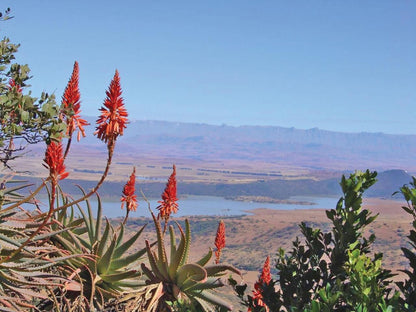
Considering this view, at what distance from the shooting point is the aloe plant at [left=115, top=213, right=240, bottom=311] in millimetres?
4145

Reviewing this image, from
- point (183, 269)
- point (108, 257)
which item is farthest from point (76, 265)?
point (183, 269)

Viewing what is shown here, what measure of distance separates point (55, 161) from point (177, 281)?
5.39ft

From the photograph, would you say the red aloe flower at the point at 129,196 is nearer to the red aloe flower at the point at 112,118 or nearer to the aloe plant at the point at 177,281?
the aloe plant at the point at 177,281

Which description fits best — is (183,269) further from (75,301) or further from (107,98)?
(107,98)

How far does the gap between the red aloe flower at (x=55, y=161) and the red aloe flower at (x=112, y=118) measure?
1.92 ft

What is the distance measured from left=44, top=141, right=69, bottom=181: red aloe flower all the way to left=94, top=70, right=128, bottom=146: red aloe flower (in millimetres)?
585

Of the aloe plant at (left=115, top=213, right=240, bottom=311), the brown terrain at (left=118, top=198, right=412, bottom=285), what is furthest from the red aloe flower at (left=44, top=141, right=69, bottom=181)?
the brown terrain at (left=118, top=198, right=412, bottom=285)

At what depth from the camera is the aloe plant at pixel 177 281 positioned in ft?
13.6

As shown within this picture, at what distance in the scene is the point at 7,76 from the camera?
3.97 meters

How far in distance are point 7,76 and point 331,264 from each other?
9.13 ft

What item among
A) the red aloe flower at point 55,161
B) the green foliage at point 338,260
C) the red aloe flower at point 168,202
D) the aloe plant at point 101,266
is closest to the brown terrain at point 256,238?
the red aloe flower at point 168,202

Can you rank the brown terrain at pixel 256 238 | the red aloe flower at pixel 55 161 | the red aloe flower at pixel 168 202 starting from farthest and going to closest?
the brown terrain at pixel 256 238, the red aloe flower at pixel 168 202, the red aloe flower at pixel 55 161

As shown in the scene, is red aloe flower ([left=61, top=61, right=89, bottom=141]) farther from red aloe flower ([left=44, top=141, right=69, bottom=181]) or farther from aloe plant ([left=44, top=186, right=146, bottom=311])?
aloe plant ([left=44, top=186, right=146, bottom=311])

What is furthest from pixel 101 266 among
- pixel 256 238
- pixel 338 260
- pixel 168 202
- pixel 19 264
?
pixel 256 238
